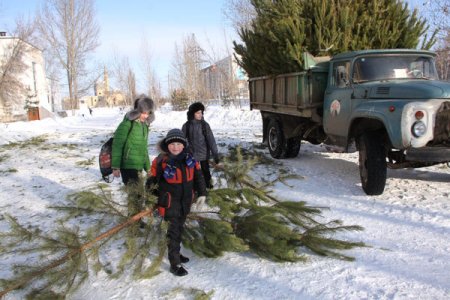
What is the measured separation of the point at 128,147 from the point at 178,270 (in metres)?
1.58

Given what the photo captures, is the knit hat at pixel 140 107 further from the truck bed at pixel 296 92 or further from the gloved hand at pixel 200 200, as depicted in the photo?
the truck bed at pixel 296 92

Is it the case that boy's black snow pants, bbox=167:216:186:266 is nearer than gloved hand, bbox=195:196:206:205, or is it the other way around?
boy's black snow pants, bbox=167:216:186:266

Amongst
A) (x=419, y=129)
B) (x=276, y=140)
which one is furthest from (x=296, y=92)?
(x=419, y=129)

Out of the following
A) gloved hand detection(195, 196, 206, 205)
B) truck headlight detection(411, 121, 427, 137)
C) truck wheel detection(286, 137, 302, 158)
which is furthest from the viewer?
truck wheel detection(286, 137, 302, 158)

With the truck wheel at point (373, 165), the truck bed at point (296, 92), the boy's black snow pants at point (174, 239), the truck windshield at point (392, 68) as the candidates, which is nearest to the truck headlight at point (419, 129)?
the truck wheel at point (373, 165)

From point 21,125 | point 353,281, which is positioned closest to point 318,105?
point 353,281

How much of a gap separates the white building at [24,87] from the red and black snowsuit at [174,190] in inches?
1143

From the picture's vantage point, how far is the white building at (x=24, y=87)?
1148 inches

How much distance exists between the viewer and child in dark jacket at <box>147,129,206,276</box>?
346 cm

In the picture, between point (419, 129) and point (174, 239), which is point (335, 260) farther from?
point (419, 129)

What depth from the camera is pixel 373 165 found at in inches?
212

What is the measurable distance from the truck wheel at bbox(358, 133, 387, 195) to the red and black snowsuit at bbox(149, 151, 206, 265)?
9.70 feet

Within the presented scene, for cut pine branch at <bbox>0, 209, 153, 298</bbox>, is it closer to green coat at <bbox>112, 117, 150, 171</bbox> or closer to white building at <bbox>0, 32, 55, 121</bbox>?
green coat at <bbox>112, 117, 150, 171</bbox>

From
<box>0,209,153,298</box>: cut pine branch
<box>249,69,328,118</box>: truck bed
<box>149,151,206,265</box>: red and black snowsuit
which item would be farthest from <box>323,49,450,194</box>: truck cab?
<box>0,209,153,298</box>: cut pine branch
